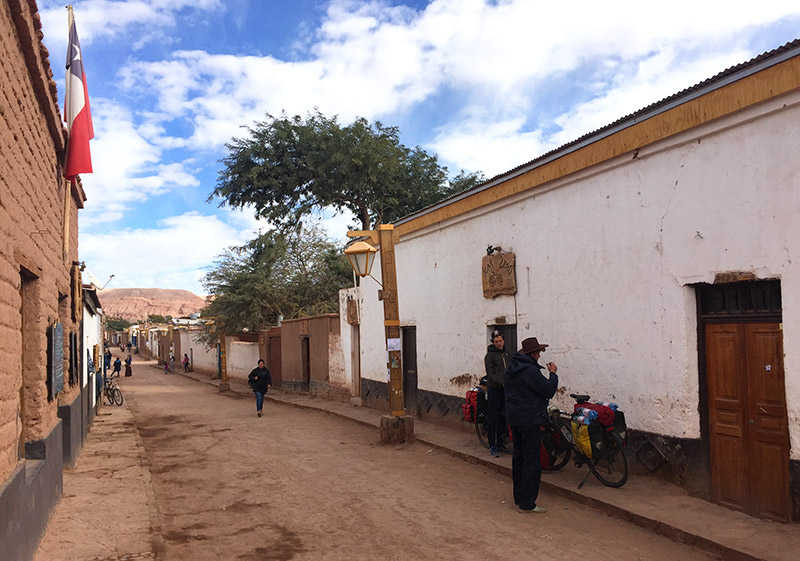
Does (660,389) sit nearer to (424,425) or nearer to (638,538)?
(638,538)

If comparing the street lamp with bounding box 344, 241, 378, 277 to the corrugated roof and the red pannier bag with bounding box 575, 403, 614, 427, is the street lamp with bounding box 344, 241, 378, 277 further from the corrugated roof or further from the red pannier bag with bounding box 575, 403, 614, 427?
the red pannier bag with bounding box 575, 403, 614, 427

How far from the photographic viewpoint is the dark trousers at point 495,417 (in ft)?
30.0

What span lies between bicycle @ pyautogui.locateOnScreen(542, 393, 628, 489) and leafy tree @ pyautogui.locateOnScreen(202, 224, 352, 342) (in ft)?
64.4

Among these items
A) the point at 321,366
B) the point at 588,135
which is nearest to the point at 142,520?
the point at 588,135

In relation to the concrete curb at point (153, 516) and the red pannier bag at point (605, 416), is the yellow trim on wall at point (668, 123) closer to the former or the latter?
the red pannier bag at point (605, 416)

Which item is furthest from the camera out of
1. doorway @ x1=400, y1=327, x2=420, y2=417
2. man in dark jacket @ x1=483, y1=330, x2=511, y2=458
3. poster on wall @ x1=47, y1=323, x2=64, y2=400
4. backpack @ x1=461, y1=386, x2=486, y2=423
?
doorway @ x1=400, y1=327, x2=420, y2=417

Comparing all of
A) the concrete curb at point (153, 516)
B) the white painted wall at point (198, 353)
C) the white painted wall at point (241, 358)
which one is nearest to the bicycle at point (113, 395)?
the white painted wall at point (241, 358)

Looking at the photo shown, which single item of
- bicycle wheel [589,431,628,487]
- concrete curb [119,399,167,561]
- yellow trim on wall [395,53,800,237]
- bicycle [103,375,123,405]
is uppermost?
yellow trim on wall [395,53,800,237]

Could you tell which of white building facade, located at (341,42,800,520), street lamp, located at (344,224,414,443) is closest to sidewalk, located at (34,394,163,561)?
street lamp, located at (344,224,414,443)

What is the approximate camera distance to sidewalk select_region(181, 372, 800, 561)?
4.94 meters

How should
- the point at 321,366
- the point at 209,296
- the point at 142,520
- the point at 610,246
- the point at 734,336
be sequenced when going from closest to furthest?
the point at 734,336, the point at 142,520, the point at 610,246, the point at 321,366, the point at 209,296

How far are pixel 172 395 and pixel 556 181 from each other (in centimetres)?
2096

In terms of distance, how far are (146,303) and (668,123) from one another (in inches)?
6508

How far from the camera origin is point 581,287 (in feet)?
27.1
